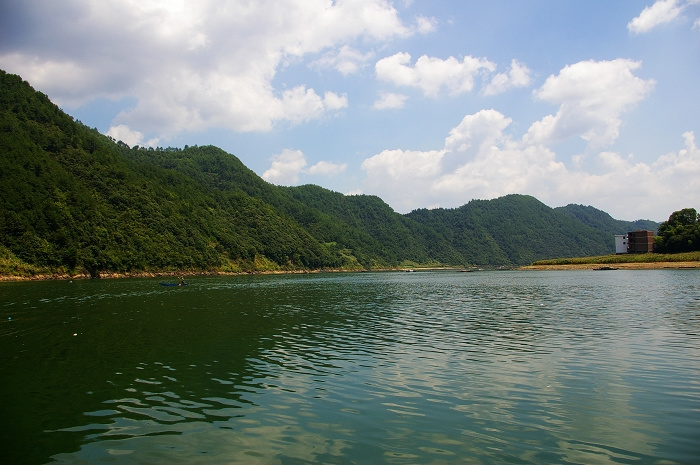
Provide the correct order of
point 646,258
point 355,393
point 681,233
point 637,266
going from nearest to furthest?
point 355,393 → point 681,233 → point 637,266 → point 646,258

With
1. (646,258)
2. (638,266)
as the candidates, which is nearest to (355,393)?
(638,266)

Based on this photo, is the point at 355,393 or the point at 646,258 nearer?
the point at 355,393

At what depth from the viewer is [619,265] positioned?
182 m

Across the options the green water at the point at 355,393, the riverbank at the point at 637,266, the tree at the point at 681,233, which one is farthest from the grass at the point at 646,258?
the green water at the point at 355,393

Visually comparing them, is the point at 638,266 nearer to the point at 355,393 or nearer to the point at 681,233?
the point at 681,233

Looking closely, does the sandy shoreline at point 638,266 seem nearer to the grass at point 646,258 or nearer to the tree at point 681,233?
the grass at point 646,258

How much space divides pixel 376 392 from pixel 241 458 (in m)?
7.54

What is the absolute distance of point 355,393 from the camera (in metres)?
18.6

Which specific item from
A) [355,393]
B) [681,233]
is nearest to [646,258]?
[681,233]

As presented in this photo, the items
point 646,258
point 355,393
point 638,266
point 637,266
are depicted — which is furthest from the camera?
point 646,258

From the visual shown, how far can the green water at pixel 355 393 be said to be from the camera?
42.5ft

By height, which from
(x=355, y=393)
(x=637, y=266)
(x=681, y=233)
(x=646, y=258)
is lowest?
(x=637, y=266)

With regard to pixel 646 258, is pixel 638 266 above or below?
below

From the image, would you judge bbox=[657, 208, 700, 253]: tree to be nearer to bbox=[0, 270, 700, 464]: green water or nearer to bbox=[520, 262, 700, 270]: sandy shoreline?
bbox=[520, 262, 700, 270]: sandy shoreline
